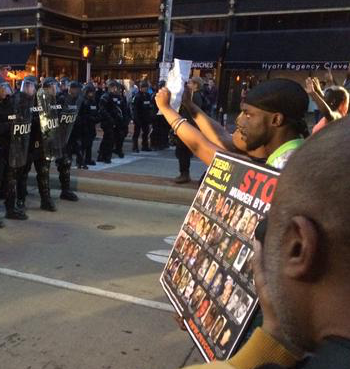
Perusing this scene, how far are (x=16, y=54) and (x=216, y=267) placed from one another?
90.2ft

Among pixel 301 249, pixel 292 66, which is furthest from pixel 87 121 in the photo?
Answer: pixel 292 66

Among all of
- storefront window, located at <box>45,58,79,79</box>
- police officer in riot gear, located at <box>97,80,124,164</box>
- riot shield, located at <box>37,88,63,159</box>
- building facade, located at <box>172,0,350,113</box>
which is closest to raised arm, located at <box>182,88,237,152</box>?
riot shield, located at <box>37,88,63,159</box>

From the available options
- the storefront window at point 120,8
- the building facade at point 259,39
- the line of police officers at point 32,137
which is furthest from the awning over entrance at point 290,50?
the line of police officers at point 32,137

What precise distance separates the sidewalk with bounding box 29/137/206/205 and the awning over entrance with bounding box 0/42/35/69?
59.6ft

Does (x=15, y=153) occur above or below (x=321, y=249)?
below

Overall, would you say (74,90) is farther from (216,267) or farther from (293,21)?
(293,21)

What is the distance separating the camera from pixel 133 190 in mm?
7613

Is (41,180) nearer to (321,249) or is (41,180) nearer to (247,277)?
(247,277)

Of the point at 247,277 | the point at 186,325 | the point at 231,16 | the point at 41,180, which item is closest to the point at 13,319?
the point at 186,325

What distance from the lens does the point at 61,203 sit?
708cm

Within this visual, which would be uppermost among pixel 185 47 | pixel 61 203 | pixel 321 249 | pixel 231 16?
pixel 231 16

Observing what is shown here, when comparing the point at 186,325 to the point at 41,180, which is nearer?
the point at 186,325

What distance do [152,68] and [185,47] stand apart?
4.05 m

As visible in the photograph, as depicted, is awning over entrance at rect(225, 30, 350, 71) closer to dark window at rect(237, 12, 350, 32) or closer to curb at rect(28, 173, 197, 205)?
dark window at rect(237, 12, 350, 32)
